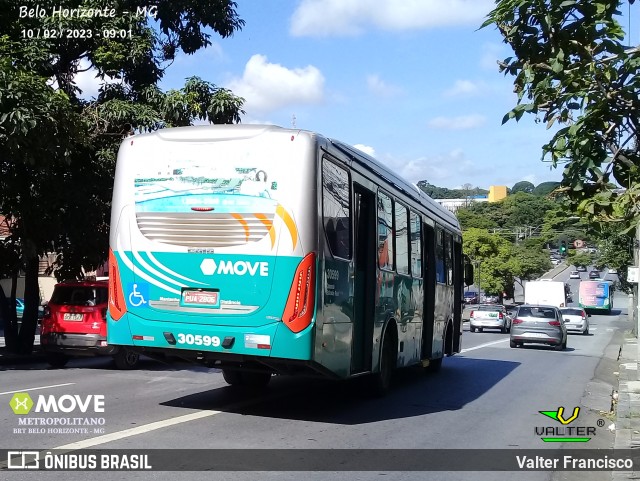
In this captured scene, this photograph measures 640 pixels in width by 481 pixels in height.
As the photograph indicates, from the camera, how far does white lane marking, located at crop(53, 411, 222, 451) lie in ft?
25.4

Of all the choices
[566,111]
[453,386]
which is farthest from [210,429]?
[453,386]

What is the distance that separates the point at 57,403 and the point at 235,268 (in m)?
3.35

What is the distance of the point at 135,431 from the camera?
28.1 feet

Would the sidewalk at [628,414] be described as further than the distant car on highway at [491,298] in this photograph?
No

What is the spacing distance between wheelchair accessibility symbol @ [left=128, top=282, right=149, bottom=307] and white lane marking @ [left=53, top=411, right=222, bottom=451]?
4.66 ft

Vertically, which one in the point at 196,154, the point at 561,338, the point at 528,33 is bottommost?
the point at 561,338

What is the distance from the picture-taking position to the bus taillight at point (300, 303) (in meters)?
8.84

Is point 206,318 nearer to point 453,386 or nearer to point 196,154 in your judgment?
point 196,154

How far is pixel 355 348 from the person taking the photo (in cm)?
1038

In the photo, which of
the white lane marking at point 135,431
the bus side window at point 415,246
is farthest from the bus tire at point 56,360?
the bus side window at point 415,246

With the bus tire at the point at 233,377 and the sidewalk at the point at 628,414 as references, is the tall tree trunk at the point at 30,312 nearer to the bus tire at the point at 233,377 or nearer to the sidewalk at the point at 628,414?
the bus tire at the point at 233,377

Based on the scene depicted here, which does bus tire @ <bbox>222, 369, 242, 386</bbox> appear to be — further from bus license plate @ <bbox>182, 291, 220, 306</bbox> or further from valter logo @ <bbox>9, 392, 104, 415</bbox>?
bus license plate @ <bbox>182, 291, 220, 306</bbox>

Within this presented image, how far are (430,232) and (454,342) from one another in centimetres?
424

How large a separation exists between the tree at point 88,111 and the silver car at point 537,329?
1569cm
